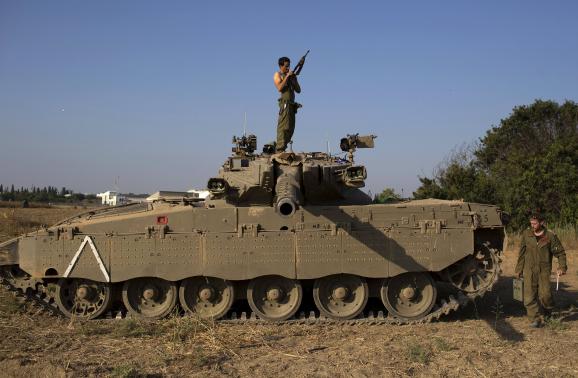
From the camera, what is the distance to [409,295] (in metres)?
9.56

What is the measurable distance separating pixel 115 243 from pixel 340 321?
4284 millimetres

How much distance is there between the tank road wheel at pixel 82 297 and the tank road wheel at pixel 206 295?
1422 mm

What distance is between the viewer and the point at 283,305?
9.76 m

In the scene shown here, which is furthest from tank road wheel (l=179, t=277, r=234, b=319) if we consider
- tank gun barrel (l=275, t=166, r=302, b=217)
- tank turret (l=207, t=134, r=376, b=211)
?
tank gun barrel (l=275, t=166, r=302, b=217)

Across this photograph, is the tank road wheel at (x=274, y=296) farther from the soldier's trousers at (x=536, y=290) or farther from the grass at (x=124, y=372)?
the soldier's trousers at (x=536, y=290)

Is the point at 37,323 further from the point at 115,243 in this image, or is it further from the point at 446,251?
the point at 446,251

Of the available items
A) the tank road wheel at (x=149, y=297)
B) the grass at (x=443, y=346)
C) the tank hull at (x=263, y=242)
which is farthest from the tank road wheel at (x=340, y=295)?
the tank road wheel at (x=149, y=297)

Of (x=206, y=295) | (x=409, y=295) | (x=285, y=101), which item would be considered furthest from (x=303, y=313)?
(x=285, y=101)

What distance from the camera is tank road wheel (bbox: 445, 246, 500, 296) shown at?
30.9 ft

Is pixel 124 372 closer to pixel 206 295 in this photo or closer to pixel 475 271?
pixel 206 295

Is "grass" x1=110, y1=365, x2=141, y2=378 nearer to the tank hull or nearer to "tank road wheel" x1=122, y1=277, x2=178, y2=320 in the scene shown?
the tank hull

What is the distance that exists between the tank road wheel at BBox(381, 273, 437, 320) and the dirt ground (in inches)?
17.3

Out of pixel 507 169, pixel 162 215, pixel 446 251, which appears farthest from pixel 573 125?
pixel 162 215

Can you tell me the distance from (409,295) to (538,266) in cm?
226
